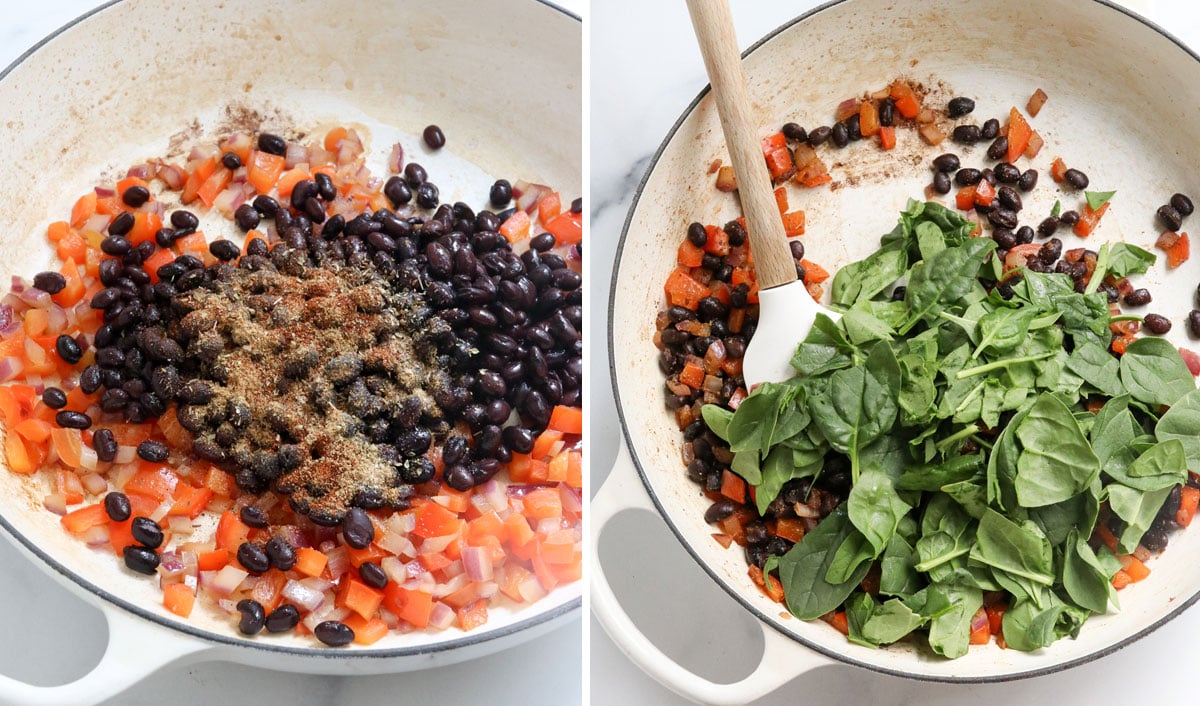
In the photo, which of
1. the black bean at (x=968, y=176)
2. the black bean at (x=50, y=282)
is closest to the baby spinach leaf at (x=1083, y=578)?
the black bean at (x=968, y=176)

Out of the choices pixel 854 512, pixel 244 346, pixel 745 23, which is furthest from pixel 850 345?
pixel 244 346

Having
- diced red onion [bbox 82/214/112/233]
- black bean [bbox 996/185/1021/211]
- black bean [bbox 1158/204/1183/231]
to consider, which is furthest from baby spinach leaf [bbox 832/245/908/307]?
diced red onion [bbox 82/214/112/233]

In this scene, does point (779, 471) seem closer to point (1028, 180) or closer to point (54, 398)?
point (1028, 180)

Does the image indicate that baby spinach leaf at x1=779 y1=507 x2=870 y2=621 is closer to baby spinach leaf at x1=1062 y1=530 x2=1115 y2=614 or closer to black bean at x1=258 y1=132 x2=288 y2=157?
baby spinach leaf at x1=1062 y1=530 x2=1115 y2=614

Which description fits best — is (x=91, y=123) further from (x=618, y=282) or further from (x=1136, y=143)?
(x=1136, y=143)

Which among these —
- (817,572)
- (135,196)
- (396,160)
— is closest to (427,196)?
(396,160)

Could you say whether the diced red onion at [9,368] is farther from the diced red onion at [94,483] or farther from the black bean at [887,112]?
the black bean at [887,112]
